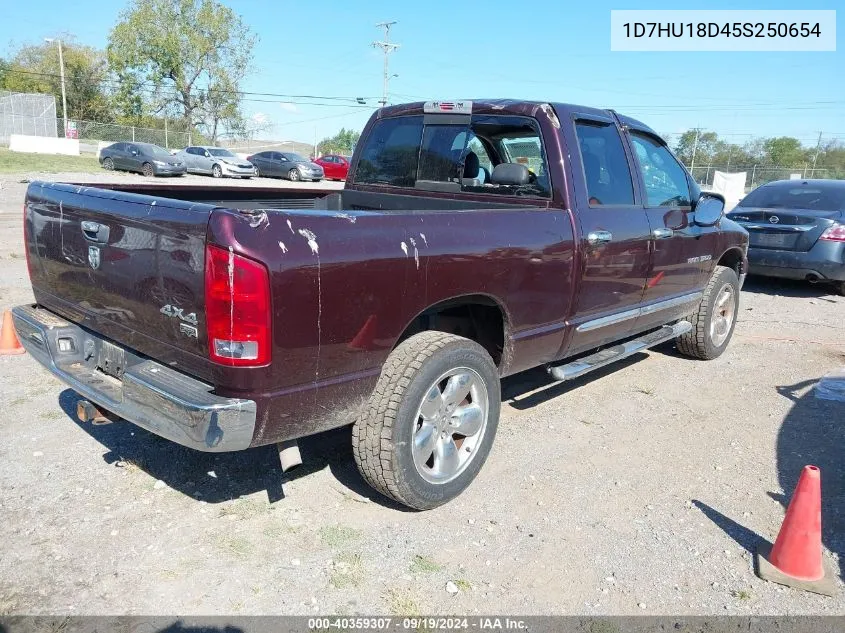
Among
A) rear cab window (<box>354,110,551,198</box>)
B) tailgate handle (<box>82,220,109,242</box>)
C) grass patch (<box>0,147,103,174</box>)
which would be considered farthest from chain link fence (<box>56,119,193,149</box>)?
tailgate handle (<box>82,220,109,242</box>)

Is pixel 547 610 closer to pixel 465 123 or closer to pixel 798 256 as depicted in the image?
pixel 465 123

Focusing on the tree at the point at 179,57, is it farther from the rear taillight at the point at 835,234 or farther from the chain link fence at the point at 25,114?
the rear taillight at the point at 835,234

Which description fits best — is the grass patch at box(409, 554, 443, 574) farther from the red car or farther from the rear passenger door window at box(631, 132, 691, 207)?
the red car

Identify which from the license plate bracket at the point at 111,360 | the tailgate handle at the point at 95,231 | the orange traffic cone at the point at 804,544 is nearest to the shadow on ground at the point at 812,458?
the orange traffic cone at the point at 804,544

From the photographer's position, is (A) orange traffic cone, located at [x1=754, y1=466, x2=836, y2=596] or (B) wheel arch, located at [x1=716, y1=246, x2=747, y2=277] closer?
(A) orange traffic cone, located at [x1=754, y1=466, x2=836, y2=596]

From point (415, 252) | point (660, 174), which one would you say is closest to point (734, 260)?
point (660, 174)

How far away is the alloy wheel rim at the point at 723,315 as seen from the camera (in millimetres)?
6023

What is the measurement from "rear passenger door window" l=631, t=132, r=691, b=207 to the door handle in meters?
0.78

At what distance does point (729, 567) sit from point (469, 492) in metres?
1.27

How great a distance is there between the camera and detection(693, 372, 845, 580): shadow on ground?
328cm

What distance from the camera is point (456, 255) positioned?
316 cm

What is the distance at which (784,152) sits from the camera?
166 ft

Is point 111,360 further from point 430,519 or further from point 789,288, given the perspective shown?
point 789,288

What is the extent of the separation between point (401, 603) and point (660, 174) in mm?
3687
